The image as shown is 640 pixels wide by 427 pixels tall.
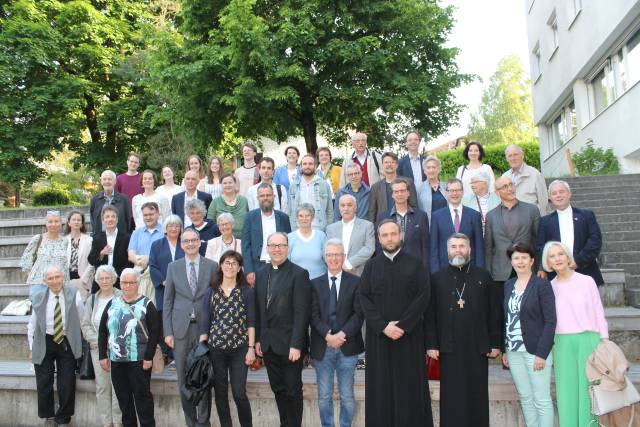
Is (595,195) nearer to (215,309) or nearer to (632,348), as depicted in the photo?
(632,348)

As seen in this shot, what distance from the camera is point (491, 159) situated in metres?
27.9

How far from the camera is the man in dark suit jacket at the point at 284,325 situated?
545 cm

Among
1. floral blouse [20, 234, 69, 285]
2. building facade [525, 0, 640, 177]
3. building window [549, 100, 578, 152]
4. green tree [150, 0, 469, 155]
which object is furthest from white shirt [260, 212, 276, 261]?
building window [549, 100, 578, 152]

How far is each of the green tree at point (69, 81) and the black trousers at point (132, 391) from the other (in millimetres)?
15331

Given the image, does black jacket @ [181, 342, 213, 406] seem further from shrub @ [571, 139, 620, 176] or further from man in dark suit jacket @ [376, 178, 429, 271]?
shrub @ [571, 139, 620, 176]

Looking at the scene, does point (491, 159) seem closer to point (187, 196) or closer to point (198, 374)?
point (187, 196)

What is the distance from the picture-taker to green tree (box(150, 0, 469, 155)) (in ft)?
53.2

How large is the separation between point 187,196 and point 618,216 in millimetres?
7757

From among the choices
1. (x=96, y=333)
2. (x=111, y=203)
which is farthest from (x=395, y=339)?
(x=111, y=203)

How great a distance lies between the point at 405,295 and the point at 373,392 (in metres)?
1.01

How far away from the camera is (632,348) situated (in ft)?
21.4

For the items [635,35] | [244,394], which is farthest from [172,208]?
[635,35]

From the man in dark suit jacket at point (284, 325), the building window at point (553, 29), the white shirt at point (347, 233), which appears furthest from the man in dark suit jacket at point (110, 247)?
the building window at point (553, 29)

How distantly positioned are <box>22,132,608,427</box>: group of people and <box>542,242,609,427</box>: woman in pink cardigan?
1 cm
